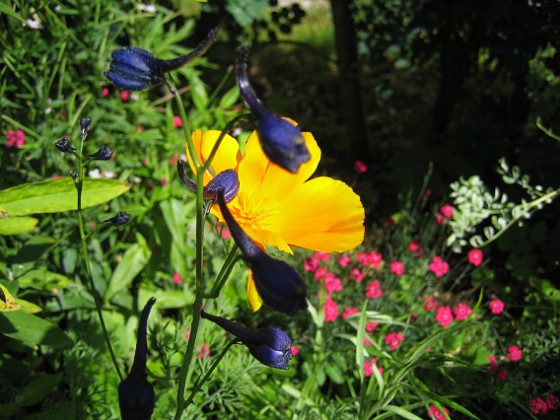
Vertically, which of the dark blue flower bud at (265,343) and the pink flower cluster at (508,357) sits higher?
the dark blue flower bud at (265,343)

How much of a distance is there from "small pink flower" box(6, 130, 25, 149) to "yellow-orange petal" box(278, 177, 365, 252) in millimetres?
1075

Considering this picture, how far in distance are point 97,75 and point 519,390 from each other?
1.77 metres

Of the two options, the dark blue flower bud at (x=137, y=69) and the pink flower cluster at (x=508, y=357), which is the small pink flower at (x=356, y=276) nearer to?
the pink flower cluster at (x=508, y=357)

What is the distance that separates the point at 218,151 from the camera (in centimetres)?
112

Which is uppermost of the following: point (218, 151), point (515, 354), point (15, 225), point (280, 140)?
point (280, 140)

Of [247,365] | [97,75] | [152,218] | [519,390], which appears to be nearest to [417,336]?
[519,390]

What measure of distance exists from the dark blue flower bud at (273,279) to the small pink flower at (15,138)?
1.29 metres

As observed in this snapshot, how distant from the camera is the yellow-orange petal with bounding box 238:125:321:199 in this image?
1.15m

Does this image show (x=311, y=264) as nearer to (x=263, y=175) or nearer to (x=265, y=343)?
(x=263, y=175)

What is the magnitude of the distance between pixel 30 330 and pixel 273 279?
3.18ft

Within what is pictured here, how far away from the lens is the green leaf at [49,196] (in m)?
1.47

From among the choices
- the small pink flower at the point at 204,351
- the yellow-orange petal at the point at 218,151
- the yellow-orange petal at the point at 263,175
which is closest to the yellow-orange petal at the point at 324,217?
the yellow-orange petal at the point at 263,175

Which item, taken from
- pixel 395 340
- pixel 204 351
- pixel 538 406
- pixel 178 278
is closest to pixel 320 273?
pixel 395 340

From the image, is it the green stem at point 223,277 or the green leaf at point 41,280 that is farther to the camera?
the green leaf at point 41,280
